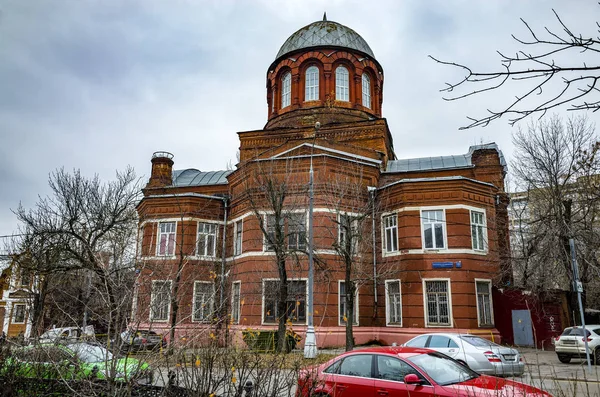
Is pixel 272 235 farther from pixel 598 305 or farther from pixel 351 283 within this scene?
pixel 598 305

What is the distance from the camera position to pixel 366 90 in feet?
107

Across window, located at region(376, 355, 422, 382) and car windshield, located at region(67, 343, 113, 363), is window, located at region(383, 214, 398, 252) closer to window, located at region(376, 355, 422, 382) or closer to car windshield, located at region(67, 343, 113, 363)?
window, located at region(376, 355, 422, 382)

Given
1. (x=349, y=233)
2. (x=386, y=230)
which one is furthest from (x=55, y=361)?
(x=386, y=230)

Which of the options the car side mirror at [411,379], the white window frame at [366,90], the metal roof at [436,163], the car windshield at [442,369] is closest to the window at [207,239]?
the metal roof at [436,163]

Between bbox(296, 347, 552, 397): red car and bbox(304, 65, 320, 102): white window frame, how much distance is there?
25.0 meters

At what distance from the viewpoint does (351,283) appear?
1886cm

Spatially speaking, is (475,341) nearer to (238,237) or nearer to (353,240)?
(353,240)

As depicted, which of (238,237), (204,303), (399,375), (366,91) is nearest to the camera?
(204,303)

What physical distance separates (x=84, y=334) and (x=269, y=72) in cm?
3069

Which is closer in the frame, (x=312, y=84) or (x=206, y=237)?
(x=206, y=237)

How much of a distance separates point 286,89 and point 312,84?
2.09m

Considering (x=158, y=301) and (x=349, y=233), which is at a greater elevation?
(x=349, y=233)

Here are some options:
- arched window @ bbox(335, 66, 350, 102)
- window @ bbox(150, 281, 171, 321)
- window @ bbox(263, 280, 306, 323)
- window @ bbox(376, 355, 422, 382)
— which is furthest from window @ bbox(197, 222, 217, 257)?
window @ bbox(376, 355, 422, 382)

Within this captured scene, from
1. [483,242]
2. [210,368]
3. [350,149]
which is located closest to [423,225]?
[483,242]
